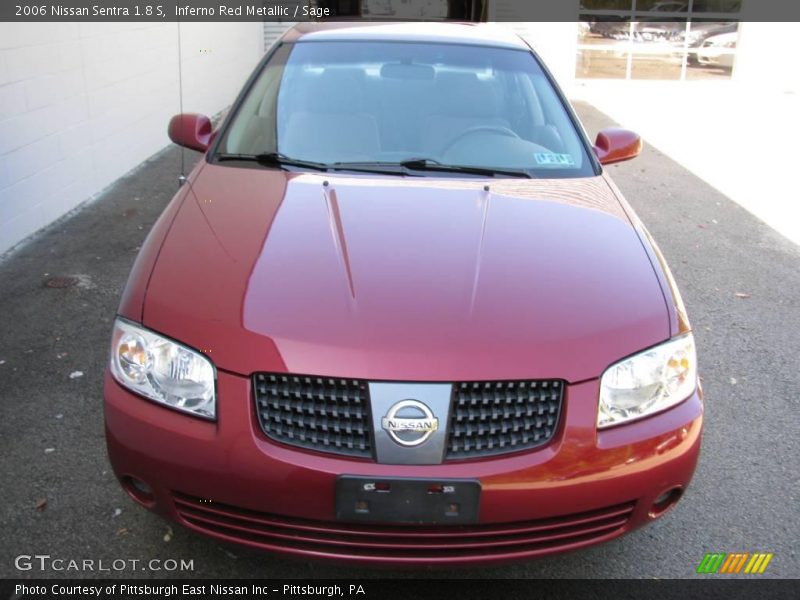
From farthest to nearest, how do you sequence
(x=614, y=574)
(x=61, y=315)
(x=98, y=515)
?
(x=61, y=315) < (x=98, y=515) < (x=614, y=574)

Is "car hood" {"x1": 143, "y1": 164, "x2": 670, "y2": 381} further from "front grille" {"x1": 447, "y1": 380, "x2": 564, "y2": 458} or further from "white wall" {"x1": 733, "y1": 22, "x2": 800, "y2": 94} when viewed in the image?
"white wall" {"x1": 733, "y1": 22, "x2": 800, "y2": 94}

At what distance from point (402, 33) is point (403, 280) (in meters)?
2.06

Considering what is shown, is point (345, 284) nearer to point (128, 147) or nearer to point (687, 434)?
point (687, 434)

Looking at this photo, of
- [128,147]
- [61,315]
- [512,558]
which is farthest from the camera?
[128,147]

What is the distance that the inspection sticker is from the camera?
11.6 ft

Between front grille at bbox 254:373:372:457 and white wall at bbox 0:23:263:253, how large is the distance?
395 cm

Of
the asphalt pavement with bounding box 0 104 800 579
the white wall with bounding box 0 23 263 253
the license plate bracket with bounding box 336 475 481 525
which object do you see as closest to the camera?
the license plate bracket with bounding box 336 475 481 525

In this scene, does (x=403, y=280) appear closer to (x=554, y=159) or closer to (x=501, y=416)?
(x=501, y=416)

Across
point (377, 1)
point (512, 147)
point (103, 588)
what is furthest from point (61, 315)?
point (377, 1)

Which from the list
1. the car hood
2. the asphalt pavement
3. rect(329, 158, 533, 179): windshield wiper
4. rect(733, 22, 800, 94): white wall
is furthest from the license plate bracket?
rect(733, 22, 800, 94): white wall

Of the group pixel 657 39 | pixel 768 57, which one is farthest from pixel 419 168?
pixel 768 57

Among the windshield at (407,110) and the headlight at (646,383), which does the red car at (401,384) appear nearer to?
the headlight at (646,383)

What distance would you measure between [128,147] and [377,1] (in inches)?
254

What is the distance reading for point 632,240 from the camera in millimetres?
2928
